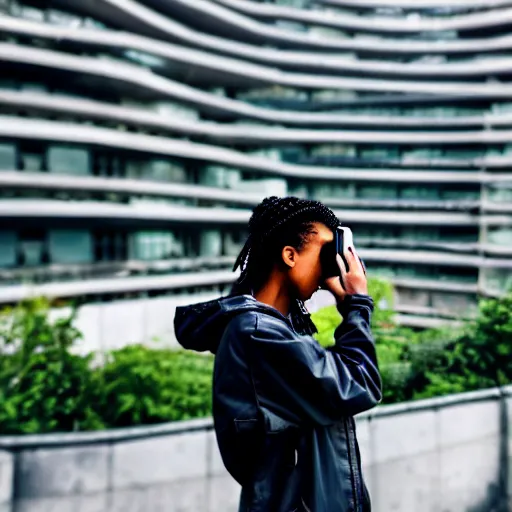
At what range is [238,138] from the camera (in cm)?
3450

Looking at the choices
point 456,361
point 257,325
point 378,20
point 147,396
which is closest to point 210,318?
point 257,325

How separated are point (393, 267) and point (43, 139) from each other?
24867 mm

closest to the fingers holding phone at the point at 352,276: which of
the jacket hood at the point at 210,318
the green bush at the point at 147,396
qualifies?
the jacket hood at the point at 210,318

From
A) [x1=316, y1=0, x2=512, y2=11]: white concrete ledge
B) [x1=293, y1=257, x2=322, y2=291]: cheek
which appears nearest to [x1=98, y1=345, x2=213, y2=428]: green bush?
[x1=293, y1=257, x2=322, y2=291]: cheek

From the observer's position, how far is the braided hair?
2.17 metres

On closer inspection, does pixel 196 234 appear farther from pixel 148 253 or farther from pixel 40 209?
pixel 40 209

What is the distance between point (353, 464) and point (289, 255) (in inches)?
30.1

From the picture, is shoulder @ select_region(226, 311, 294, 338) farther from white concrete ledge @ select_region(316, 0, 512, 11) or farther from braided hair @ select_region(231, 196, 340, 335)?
white concrete ledge @ select_region(316, 0, 512, 11)

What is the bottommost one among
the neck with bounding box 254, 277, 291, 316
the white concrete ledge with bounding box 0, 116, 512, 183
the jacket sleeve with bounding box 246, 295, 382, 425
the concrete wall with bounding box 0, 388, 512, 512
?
the concrete wall with bounding box 0, 388, 512, 512

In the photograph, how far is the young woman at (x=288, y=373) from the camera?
1970 millimetres

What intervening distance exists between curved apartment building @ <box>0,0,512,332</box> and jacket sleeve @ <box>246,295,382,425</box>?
21.7 m

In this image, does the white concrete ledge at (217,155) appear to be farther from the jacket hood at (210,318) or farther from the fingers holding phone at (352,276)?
the fingers holding phone at (352,276)

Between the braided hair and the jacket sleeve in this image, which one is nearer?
the jacket sleeve

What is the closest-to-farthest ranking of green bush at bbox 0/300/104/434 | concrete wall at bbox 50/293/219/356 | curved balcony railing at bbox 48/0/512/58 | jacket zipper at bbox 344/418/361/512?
jacket zipper at bbox 344/418/361/512 → green bush at bbox 0/300/104/434 → concrete wall at bbox 50/293/219/356 → curved balcony railing at bbox 48/0/512/58
